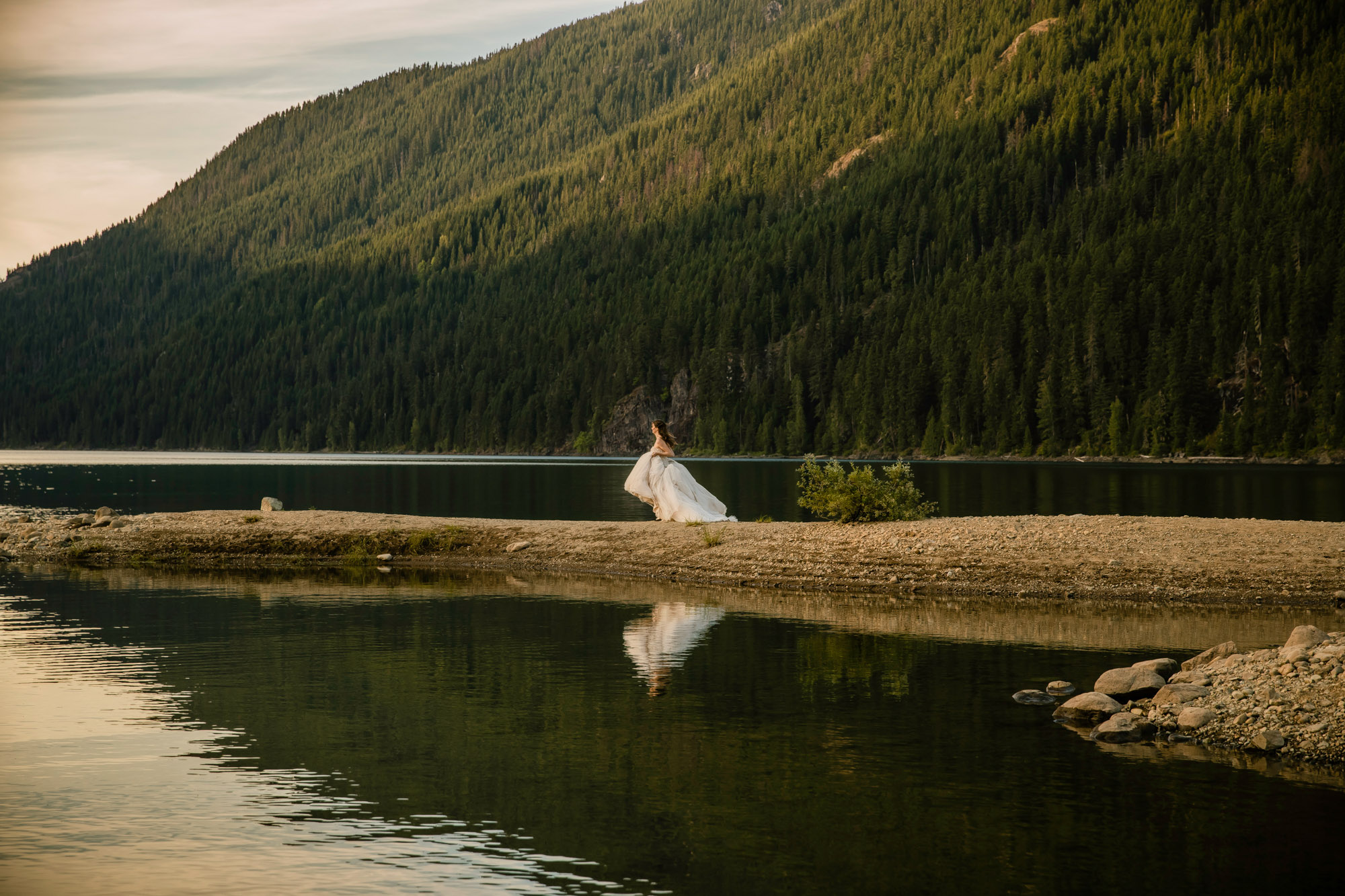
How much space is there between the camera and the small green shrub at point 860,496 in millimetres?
38750

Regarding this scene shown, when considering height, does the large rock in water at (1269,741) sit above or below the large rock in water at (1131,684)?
below

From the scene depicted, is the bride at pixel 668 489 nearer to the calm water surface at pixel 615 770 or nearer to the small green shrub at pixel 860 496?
the small green shrub at pixel 860 496

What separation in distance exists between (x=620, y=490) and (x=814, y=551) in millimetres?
50961

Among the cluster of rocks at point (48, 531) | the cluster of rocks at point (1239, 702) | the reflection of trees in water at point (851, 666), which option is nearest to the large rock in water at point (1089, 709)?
the cluster of rocks at point (1239, 702)

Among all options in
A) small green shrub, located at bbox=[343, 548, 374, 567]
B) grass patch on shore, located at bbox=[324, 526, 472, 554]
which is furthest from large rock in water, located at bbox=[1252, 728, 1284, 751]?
small green shrub, located at bbox=[343, 548, 374, 567]

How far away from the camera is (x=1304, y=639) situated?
1917 cm

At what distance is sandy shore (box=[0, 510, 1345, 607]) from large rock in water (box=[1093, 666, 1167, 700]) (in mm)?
11827

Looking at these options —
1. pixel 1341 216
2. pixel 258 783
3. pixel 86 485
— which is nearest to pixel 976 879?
pixel 258 783

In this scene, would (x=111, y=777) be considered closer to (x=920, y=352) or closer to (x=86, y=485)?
(x=86, y=485)

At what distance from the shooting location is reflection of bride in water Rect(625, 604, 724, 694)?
A: 2183 centimetres

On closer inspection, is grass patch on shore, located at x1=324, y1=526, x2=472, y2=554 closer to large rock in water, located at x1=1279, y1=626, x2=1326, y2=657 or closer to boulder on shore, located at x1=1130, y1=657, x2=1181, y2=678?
boulder on shore, located at x1=1130, y1=657, x2=1181, y2=678

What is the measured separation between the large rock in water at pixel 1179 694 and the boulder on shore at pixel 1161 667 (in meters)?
0.82

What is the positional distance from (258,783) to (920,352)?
18619cm

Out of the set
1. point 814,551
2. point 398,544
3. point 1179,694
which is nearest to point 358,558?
point 398,544
